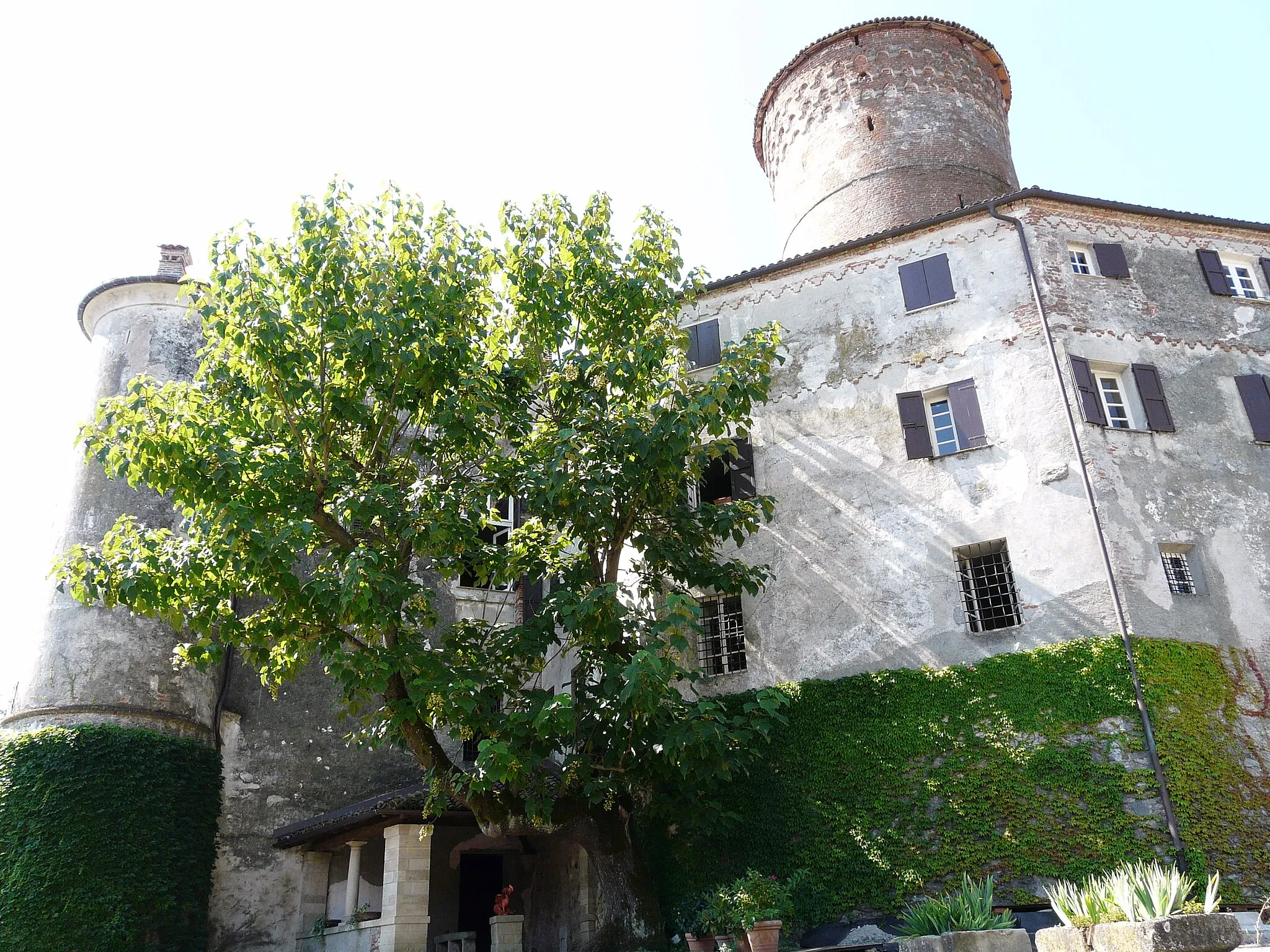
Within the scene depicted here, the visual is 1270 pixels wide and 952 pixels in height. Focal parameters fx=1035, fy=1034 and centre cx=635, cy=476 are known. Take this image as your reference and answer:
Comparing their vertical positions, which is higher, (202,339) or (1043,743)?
(202,339)

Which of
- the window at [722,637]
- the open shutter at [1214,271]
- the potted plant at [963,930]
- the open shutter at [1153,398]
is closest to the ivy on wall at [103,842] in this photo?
the window at [722,637]

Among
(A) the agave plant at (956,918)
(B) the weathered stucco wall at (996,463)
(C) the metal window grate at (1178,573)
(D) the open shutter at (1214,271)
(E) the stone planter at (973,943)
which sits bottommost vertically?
(E) the stone planter at (973,943)

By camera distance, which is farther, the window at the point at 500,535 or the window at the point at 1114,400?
the window at the point at 500,535

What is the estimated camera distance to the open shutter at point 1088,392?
1723 centimetres

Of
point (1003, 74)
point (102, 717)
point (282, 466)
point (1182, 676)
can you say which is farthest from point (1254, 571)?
point (102, 717)

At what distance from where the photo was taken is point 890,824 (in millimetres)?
15789

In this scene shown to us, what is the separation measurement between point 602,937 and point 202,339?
47.5ft

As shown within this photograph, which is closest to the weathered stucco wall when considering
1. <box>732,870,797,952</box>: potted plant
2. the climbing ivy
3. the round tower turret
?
the climbing ivy

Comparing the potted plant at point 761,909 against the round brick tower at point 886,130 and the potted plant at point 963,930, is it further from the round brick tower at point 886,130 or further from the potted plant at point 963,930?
the round brick tower at point 886,130

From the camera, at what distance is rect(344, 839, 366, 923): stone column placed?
17.7m

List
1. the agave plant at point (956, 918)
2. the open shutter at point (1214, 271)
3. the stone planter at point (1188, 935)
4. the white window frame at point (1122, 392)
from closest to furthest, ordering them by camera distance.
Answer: the stone planter at point (1188, 935), the agave plant at point (956, 918), the white window frame at point (1122, 392), the open shutter at point (1214, 271)

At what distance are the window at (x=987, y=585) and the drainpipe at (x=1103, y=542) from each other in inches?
58.5

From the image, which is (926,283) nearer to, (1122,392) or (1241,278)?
(1122,392)

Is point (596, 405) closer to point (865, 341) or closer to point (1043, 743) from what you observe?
point (865, 341)
